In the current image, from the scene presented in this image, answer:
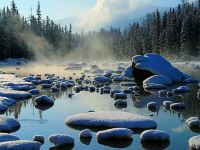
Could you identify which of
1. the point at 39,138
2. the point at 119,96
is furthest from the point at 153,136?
the point at 119,96

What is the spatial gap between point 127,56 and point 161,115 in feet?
378

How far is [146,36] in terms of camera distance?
119750 mm

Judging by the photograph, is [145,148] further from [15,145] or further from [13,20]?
[13,20]

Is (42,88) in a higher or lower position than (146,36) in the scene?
lower

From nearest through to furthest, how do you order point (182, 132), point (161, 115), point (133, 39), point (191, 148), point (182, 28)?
point (191, 148) → point (182, 132) → point (161, 115) → point (182, 28) → point (133, 39)

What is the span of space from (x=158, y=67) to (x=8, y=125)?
949 inches

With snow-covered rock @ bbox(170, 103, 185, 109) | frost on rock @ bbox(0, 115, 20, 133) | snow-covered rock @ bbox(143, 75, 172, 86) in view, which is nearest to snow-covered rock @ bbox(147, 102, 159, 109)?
snow-covered rock @ bbox(170, 103, 185, 109)

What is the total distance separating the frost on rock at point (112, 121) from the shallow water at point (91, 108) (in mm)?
573

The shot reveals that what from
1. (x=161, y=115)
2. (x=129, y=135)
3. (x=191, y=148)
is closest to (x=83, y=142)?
(x=129, y=135)

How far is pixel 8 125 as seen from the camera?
18.7m

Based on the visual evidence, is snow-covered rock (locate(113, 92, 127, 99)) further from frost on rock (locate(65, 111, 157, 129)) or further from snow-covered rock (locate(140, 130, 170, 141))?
snow-covered rock (locate(140, 130, 170, 141))

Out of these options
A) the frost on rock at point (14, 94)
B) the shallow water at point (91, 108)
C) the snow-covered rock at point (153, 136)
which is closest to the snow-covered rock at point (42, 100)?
the shallow water at point (91, 108)

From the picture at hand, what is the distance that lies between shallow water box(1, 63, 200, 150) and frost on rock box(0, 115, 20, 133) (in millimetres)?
370

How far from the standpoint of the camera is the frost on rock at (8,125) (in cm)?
1841
